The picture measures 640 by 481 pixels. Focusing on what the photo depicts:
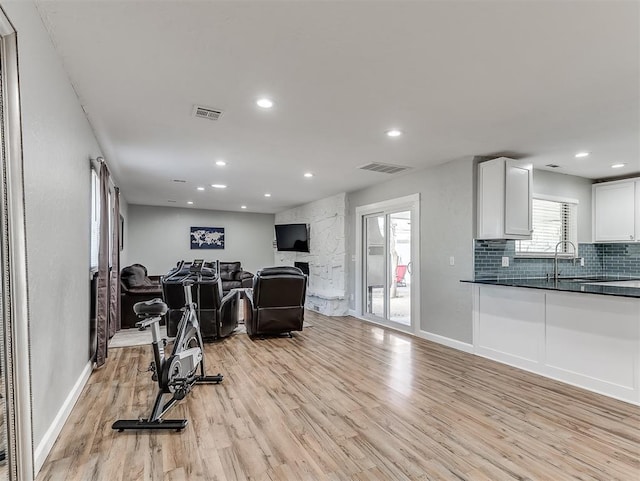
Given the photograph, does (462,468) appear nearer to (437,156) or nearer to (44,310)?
(44,310)

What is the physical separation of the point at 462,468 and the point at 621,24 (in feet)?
8.73

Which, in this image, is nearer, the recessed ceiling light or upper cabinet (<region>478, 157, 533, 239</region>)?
the recessed ceiling light

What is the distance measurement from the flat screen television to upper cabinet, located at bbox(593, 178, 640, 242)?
5.78m

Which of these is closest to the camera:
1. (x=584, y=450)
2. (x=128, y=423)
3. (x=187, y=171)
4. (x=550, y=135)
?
(x=584, y=450)

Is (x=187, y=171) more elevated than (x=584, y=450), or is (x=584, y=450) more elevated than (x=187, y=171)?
(x=187, y=171)

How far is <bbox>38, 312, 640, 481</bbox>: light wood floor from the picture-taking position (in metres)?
2.01

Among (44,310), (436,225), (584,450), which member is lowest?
(584,450)

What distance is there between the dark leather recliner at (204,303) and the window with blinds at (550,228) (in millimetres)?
4305

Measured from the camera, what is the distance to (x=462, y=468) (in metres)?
2.02

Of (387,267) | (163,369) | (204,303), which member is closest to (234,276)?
(204,303)

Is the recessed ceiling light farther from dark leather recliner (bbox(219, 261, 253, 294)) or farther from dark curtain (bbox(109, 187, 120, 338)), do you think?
dark leather recliner (bbox(219, 261, 253, 294))

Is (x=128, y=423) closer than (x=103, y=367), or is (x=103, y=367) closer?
(x=128, y=423)

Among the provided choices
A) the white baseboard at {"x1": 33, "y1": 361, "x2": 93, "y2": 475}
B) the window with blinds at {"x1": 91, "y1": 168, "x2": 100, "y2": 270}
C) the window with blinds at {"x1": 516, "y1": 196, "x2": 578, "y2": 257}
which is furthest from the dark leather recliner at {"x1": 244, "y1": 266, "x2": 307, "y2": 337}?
the window with blinds at {"x1": 516, "y1": 196, "x2": 578, "y2": 257}

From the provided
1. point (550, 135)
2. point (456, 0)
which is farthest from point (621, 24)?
point (550, 135)
